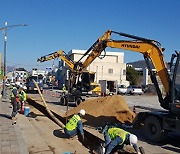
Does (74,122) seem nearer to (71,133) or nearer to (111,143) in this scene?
(71,133)

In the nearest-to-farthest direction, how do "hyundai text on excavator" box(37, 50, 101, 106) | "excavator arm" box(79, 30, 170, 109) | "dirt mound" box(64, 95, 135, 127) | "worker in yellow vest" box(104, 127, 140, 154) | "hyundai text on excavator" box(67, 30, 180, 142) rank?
"worker in yellow vest" box(104, 127, 140, 154)
"hyundai text on excavator" box(67, 30, 180, 142)
"excavator arm" box(79, 30, 170, 109)
"dirt mound" box(64, 95, 135, 127)
"hyundai text on excavator" box(37, 50, 101, 106)

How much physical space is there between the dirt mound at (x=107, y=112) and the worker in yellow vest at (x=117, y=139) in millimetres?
7779

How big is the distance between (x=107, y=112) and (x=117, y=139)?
9.90 meters

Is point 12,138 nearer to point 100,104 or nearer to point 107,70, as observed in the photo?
point 100,104

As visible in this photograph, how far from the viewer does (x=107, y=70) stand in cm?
7406

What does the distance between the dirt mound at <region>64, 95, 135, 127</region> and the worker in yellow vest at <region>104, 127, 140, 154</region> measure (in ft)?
25.5

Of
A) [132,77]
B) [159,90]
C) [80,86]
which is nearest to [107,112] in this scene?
[159,90]

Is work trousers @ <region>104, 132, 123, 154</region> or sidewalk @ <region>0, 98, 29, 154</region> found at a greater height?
work trousers @ <region>104, 132, 123, 154</region>

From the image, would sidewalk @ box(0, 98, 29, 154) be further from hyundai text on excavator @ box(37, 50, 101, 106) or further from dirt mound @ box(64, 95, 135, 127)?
hyundai text on excavator @ box(37, 50, 101, 106)

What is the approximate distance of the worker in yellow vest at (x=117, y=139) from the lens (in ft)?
27.1

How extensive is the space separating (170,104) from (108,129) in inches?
165

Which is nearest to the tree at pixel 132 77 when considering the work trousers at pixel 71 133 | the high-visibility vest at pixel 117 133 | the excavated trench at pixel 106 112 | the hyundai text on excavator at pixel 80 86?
the hyundai text on excavator at pixel 80 86

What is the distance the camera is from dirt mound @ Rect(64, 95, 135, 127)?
1709 cm

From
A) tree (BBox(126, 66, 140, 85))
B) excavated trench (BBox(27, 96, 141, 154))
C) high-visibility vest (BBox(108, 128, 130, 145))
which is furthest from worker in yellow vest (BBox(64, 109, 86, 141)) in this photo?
tree (BBox(126, 66, 140, 85))
